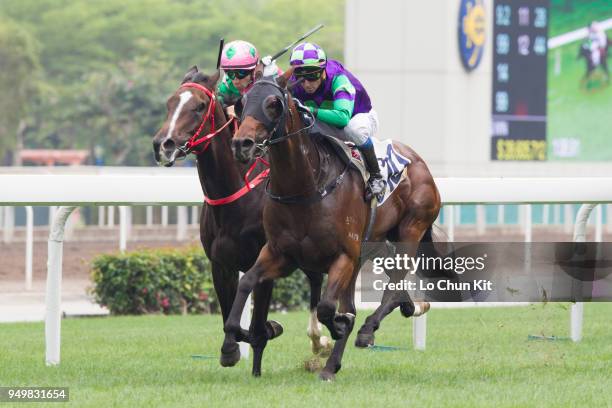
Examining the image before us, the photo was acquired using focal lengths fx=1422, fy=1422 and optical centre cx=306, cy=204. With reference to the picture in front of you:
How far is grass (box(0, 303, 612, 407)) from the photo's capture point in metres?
5.76

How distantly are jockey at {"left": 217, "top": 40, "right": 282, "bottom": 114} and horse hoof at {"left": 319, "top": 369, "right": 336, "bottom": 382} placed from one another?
139cm

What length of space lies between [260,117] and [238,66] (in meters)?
0.92

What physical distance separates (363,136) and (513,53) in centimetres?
1322

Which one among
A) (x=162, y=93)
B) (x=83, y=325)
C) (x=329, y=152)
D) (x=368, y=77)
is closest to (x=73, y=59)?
(x=162, y=93)

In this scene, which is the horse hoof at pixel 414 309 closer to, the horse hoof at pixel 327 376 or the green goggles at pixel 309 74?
the horse hoof at pixel 327 376

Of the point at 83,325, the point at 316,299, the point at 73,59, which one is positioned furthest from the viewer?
the point at 73,59

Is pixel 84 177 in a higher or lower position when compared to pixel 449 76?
lower

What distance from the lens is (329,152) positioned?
6.57 m


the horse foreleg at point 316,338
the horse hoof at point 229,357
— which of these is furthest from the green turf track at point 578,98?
the horse hoof at point 229,357

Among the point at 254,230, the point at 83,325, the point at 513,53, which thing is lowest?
the point at 83,325

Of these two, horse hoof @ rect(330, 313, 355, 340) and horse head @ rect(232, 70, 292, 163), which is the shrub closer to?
horse hoof @ rect(330, 313, 355, 340)

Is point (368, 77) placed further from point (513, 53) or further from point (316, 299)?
point (316, 299)

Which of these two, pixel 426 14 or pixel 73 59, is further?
pixel 73 59

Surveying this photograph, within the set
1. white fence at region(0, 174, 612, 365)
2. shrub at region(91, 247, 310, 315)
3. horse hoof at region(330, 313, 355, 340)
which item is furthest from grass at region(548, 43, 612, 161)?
horse hoof at region(330, 313, 355, 340)
